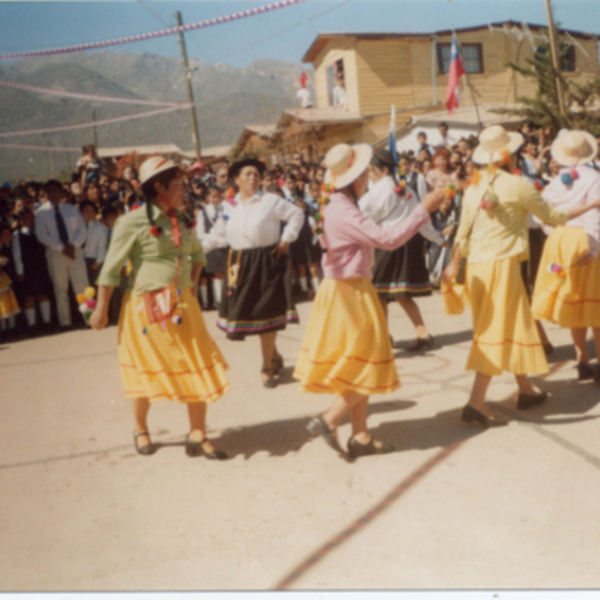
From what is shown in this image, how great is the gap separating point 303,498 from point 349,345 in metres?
0.90

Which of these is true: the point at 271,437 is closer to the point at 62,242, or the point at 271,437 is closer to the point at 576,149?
the point at 576,149

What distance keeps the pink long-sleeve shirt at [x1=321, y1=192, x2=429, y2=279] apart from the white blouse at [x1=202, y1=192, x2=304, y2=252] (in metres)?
1.61

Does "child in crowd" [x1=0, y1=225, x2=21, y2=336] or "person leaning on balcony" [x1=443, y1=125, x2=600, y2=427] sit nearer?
"person leaning on balcony" [x1=443, y1=125, x2=600, y2=427]

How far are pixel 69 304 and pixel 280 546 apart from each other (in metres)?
7.44

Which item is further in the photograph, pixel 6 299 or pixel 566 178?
pixel 6 299

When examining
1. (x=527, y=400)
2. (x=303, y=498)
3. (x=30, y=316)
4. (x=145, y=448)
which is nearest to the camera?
(x=303, y=498)

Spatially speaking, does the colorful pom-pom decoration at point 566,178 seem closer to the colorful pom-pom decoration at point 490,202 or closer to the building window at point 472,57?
the colorful pom-pom decoration at point 490,202

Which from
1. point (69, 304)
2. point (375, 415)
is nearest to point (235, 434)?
point (375, 415)

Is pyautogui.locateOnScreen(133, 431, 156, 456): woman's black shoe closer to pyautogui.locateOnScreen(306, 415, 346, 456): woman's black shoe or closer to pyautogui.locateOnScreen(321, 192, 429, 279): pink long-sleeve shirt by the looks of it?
pyautogui.locateOnScreen(306, 415, 346, 456): woman's black shoe

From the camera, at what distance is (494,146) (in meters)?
4.35

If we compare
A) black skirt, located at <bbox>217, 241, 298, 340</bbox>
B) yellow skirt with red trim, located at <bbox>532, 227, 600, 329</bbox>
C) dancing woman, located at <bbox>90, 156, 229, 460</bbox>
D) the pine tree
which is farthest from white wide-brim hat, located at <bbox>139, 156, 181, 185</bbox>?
the pine tree

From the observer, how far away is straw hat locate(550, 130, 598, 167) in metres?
4.83

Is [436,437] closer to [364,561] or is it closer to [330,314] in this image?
[330,314]

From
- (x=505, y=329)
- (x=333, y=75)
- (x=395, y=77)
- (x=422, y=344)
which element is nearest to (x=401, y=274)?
(x=422, y=344)
